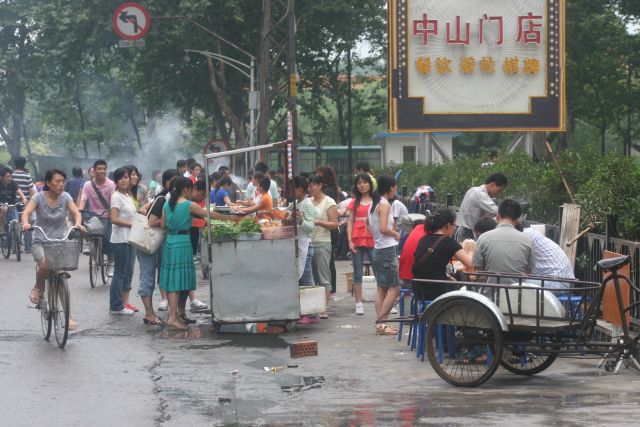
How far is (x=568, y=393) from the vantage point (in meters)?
9.47

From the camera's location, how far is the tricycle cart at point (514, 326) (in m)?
9.75

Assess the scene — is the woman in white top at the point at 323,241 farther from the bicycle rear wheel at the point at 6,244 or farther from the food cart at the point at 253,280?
the bicycle rear wheel at the point at 6,244

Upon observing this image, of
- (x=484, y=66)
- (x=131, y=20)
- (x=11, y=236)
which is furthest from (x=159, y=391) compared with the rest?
(x=131, y=20)

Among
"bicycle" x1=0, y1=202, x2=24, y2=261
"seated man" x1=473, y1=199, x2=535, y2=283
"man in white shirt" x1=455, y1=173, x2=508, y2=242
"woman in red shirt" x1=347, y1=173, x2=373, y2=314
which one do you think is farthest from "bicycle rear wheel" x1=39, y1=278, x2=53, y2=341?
"bicycle" x1=0, y1=202, x2=24, y2=261

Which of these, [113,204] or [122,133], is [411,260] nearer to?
[113,204]

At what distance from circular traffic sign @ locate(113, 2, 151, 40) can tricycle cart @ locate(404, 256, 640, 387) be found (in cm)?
2573

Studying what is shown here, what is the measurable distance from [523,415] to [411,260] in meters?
3.74

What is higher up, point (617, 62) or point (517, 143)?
point (617, 62)

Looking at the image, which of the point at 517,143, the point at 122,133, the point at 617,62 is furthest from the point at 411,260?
the point at 122,133

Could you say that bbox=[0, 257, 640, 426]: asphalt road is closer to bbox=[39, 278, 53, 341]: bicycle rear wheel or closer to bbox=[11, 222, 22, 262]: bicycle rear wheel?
bbox=[39, 278, 53, 341]: bicycle rear wheel

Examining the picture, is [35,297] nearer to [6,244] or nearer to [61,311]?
[61,311]

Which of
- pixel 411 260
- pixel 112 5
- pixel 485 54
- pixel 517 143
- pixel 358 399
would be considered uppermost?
pixel 112 5

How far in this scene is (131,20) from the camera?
3491cm

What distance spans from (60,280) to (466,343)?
4.31 m
